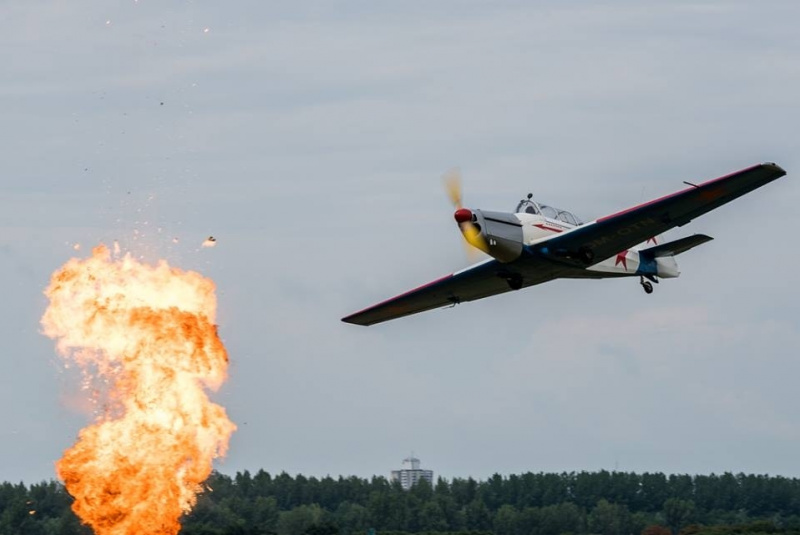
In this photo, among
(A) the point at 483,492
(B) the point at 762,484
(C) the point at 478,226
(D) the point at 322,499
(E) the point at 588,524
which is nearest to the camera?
(C) the point at 478,226

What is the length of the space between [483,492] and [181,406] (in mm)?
120635

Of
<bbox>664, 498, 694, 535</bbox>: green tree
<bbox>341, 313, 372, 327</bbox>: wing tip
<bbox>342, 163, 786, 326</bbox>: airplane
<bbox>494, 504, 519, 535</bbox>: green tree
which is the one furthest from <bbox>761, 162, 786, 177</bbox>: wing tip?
<bbox>664, 498, 694, 535</bbox>: green tree

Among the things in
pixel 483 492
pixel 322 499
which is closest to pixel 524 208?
pixel 322 499

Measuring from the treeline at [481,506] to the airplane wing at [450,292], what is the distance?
30718 mm

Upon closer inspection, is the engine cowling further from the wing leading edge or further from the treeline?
the treeline

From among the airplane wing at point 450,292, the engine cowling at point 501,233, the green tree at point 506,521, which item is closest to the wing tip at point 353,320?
the airplane wing at point 450,292

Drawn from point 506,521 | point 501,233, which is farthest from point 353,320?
point 506,521

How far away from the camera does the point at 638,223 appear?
156 ft

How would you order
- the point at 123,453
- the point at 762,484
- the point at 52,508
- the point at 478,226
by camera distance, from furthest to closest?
the point at 762,484 → the point at 52,508 → the point at 478,226 → the point at 123,453

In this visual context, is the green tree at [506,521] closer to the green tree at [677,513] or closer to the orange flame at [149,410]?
the green tree at [677,513]

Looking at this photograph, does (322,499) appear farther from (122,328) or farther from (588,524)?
(122,328)

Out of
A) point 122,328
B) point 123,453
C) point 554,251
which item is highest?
point 554,251

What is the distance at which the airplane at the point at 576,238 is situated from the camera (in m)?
45.6

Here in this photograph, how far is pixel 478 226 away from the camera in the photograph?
4619 cm
